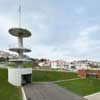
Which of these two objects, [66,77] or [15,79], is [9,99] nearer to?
[15,79]

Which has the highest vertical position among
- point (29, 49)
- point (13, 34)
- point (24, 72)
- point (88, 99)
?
point (13, 34)

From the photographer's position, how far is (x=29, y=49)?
55.3 metres

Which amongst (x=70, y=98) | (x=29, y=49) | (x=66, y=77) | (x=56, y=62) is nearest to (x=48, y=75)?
(x=66, y=77)

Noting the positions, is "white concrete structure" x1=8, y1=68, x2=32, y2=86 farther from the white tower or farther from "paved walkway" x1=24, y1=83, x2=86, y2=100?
"paved walkway" x1=24, y1=83, x2=86, y2=100

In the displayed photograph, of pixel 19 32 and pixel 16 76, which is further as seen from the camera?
pixel 19 32

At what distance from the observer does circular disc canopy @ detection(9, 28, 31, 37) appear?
52062mm

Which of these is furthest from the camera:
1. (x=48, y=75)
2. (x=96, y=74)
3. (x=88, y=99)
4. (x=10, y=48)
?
(x=96, y=74)

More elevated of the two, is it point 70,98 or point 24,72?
point 24,72

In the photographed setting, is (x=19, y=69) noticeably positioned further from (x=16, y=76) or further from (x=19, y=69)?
(x=16, y=76)

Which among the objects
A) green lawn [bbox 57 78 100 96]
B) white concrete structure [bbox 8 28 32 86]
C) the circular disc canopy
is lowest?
green lawn [bbox 57 78 100 96]

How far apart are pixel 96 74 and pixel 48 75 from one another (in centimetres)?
1849

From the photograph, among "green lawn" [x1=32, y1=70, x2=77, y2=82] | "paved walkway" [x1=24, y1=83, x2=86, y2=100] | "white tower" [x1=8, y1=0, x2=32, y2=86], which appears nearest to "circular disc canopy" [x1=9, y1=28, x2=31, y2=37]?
"white tower" [x1=8, y1=0, x2=32, y2=86]

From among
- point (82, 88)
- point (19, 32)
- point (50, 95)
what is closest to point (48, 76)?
point (19, 32)

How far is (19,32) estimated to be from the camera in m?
53.3
